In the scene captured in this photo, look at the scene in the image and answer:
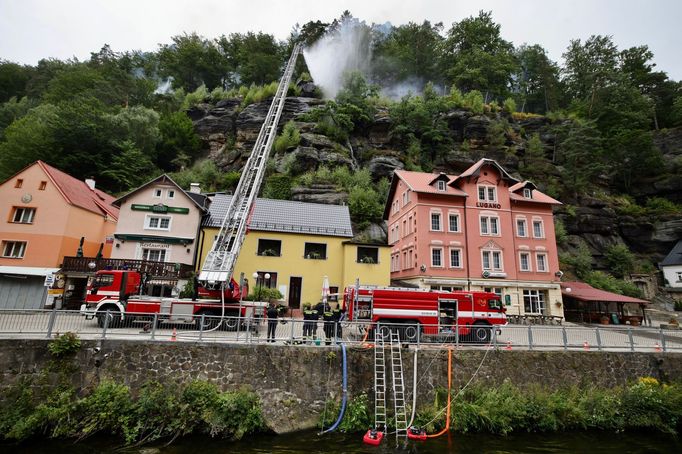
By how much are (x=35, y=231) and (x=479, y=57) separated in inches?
2825

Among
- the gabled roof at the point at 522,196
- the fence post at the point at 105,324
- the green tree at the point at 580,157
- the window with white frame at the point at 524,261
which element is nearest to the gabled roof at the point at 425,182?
the gabled roof at the point at 522,196

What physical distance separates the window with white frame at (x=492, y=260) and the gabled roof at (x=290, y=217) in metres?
13.9

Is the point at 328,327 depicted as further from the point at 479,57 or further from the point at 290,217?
the point at 479,57

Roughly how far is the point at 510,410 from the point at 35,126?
53398 mm

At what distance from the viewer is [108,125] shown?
41.0 meters

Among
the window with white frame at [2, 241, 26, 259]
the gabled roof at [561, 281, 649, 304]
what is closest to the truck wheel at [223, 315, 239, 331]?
the window with white frame at [2, 241, 26, 259]

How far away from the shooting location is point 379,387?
12633 mm

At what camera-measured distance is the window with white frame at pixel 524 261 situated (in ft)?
105

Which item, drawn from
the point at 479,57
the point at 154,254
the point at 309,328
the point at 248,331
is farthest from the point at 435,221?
the point at 479,57

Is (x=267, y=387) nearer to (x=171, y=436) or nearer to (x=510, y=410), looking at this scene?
(x=171, y=436)

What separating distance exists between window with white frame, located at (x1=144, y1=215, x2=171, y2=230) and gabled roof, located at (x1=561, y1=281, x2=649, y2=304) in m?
36.6

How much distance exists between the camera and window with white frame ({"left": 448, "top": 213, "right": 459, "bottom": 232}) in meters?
32.2

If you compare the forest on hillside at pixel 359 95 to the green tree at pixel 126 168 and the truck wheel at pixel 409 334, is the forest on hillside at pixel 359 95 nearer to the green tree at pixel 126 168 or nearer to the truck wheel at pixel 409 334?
the green tree at pixel 126 168

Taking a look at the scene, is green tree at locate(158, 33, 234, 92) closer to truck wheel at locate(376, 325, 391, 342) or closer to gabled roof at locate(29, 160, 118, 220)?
gabled roof at locate(29, 160, 118, 220)
